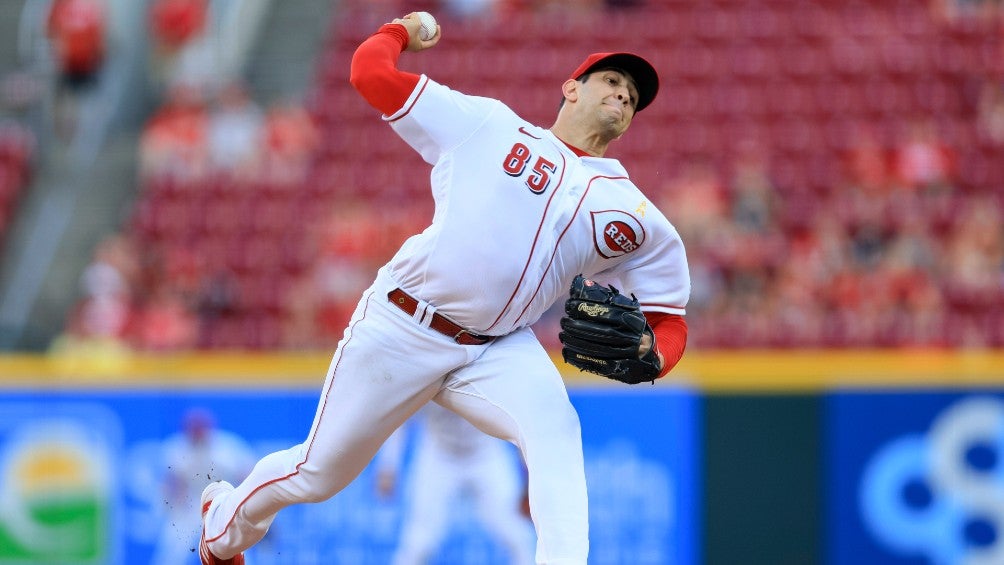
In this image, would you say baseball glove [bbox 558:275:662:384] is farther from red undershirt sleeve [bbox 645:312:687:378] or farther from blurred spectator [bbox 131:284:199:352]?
blurred spectator [bbox 131:284:199:352]

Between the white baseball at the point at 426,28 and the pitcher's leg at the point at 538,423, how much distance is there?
0.99m

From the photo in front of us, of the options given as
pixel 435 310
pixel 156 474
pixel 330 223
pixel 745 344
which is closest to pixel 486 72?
pixel 330 223

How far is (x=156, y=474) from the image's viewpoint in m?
8.29

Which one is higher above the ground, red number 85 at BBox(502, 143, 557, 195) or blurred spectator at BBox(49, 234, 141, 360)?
blurred spectator at BBox(49, 234, 141, 360)

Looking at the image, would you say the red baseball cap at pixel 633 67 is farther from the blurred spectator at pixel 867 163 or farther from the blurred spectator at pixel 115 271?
the blurred spectator at pixel 115 271

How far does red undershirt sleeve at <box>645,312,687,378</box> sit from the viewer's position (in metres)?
4.55

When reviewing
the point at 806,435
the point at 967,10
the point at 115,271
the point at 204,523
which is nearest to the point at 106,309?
the point at 115,271

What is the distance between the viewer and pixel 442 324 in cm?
452

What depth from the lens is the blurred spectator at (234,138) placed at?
12.2m

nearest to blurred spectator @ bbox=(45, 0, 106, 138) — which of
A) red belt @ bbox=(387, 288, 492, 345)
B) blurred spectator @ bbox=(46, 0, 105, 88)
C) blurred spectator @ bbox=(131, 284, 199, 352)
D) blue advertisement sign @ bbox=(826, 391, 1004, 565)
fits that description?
blurred spectator @ bbox=(46, 0, 105, 88)

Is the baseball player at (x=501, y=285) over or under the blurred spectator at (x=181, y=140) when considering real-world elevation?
under

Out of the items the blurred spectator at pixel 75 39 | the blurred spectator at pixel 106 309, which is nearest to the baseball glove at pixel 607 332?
the blurred spectator at pixel 106 309

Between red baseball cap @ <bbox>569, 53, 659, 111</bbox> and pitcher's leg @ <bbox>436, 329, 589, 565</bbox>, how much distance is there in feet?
2.83

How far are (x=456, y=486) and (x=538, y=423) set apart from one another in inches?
126
